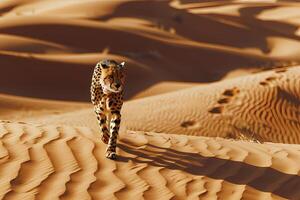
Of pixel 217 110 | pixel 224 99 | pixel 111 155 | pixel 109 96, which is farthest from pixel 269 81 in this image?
pixel 111 155

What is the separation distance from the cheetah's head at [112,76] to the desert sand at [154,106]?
71 centimetres

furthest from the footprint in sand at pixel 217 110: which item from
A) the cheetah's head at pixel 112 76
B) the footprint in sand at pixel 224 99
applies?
the cheetah's head at pixel 112 76

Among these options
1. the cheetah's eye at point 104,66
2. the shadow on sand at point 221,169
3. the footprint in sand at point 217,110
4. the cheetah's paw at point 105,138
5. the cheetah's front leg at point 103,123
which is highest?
the cheetah's eye at point 104,66

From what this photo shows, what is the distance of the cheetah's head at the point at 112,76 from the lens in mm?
5773

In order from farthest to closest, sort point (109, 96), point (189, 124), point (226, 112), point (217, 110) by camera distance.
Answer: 1. point (217, 110)
2. point (226, 112)
3. point (189, 124)
4. point (109, 96)

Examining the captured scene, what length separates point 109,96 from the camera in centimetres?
602

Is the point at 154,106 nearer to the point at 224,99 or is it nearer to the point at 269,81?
the point at 224,99

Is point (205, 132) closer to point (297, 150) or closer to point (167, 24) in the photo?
point (297, 150)

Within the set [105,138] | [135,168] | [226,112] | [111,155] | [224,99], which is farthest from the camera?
[224,99]

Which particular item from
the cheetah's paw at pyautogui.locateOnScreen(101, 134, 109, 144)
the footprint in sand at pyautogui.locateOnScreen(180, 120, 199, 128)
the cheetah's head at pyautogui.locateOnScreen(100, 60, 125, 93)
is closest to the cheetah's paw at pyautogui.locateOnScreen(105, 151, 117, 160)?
the cheetah's paw at pyautogui.locateOnScreen(101, 134, 109, 144)

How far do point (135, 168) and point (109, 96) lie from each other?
2.56 feet

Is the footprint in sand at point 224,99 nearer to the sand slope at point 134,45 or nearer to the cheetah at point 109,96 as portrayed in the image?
the sand slope at point 134,45

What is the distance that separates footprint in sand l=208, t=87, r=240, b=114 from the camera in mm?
15679

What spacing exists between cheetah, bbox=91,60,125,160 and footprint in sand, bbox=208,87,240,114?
929 centimetres
